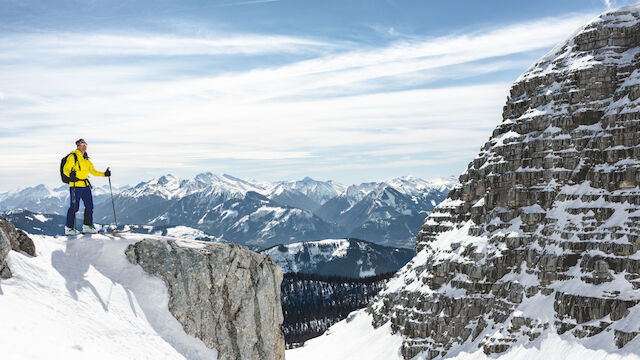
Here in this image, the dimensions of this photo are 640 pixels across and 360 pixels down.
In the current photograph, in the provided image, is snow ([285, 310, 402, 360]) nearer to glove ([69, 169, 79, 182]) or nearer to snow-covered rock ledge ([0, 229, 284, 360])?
snow-covered rock ledge ([0, 229, 284, 360])

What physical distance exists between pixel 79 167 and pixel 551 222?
9836 centimetres

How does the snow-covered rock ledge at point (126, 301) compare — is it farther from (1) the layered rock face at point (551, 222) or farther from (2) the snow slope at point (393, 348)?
(1) the layered rock face at point (551, 222)

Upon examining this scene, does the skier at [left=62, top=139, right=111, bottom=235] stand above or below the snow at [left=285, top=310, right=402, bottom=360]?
above

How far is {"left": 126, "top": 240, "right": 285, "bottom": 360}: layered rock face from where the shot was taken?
26.0 meters

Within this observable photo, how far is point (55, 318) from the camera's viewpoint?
→ 773 inches

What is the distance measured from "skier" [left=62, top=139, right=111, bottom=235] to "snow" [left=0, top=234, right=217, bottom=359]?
2645 mm

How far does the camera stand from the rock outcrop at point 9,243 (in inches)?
800

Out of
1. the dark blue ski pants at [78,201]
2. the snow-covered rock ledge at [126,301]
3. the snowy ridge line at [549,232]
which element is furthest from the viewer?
the snowy ridge line at [549,232]

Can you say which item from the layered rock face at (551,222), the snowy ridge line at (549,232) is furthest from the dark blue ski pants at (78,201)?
the layered rock face at (551,222)

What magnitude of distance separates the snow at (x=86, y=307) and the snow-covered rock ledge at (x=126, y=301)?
5 centimetres

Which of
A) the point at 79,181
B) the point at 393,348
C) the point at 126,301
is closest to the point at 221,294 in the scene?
the point at 126,301

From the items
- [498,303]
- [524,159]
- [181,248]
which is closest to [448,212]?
[524,159]

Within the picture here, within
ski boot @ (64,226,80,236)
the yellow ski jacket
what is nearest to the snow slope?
ski boot @ (64,226,80,236)

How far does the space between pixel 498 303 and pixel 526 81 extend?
58193mm
